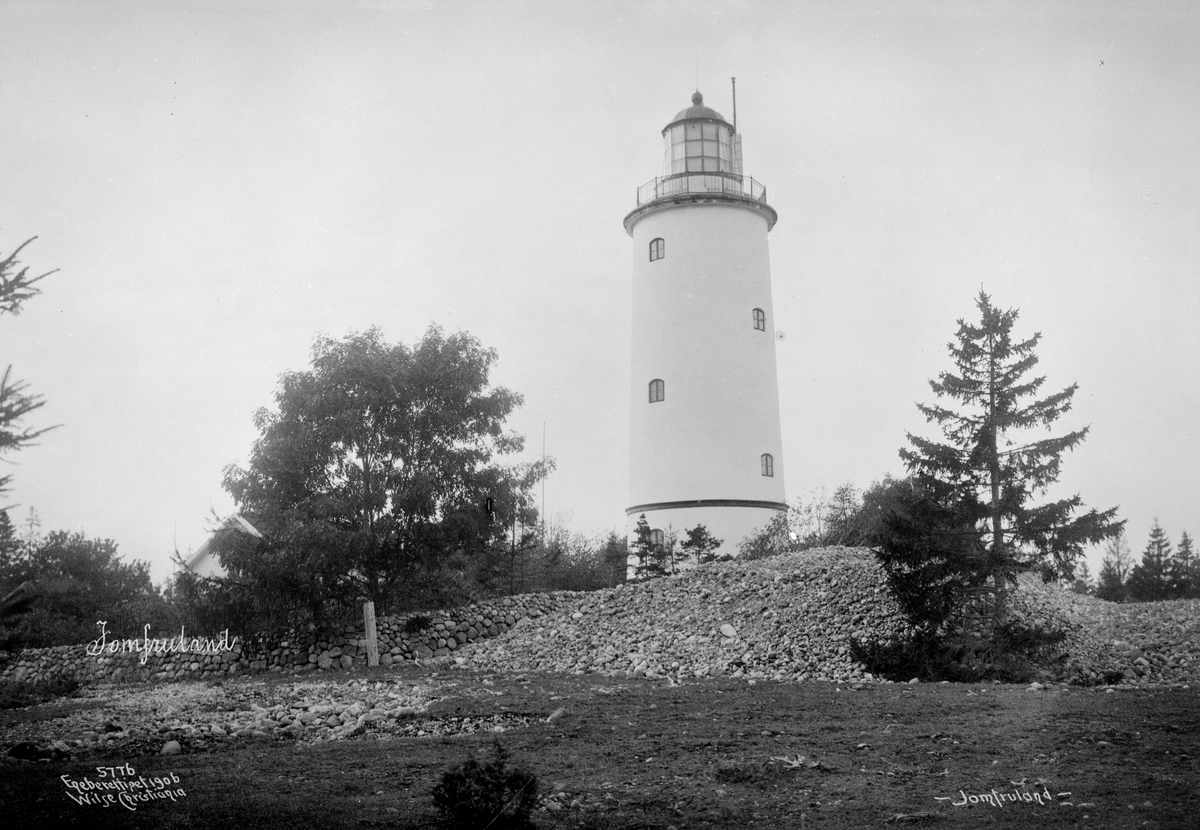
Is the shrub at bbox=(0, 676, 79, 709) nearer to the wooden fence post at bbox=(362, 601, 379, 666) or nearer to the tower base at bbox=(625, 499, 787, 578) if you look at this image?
the wooden fence post at bbox=(362, 601, 379, 666)

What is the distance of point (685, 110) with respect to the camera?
98.6ft

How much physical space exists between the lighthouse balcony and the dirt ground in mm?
19218

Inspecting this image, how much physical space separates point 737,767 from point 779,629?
30.4 feet

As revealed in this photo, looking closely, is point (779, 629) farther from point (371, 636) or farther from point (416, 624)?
point (371, 636)

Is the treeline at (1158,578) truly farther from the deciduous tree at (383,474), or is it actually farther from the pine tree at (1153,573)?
the deciduous tree at (383,474)

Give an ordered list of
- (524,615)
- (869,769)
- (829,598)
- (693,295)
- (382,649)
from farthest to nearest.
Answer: (693,295)
(524,615)
(382,649)
(829,598)
(869,769)

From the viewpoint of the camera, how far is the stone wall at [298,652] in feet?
64.0

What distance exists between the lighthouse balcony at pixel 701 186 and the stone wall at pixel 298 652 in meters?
13.0

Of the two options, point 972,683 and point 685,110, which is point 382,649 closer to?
point 972,683

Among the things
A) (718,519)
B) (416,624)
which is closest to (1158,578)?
(718,519)

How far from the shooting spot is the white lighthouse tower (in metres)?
26.9

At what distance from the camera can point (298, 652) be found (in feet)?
64.2

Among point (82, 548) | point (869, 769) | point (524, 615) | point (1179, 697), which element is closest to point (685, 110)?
point (524, 615)

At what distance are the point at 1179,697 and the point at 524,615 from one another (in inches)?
527
